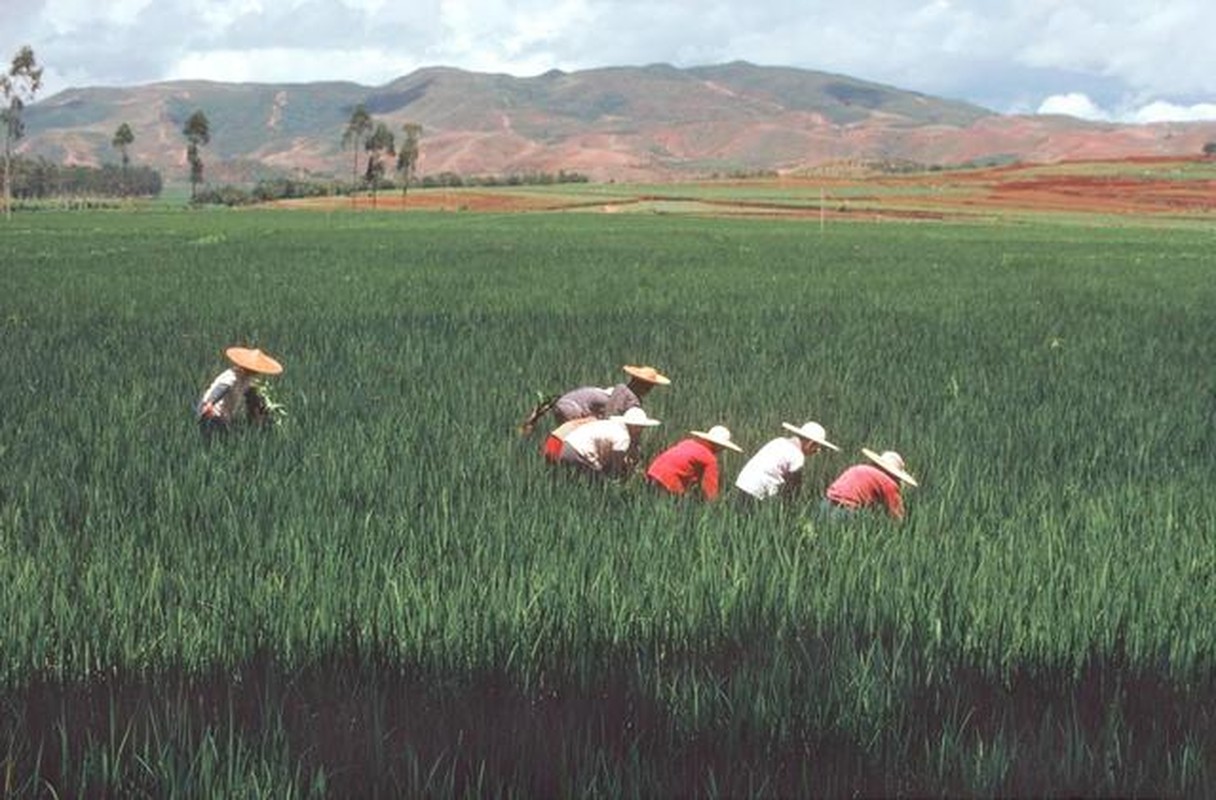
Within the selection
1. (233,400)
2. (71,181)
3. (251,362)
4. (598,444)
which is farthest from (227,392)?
(71,181)

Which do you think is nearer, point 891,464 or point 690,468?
point 891,464

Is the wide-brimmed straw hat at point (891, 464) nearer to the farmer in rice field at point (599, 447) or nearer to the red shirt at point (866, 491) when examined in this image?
the red shirt at point (866, 491)

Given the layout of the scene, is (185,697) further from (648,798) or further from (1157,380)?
(1157,380)

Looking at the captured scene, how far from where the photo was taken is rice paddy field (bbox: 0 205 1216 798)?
9.43 feet

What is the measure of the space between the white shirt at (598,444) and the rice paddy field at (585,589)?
155 mm

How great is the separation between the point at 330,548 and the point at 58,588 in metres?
0.90

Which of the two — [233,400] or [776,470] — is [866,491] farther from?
[233,400]

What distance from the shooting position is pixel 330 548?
4.35 meters

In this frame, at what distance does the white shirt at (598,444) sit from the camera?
6121 millimetres

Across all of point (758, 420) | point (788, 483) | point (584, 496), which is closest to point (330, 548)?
point (584, 496)

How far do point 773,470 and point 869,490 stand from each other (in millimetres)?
519

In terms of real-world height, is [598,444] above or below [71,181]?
below

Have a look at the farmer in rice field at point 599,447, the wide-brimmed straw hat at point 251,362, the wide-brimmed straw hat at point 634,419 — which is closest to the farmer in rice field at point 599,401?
the wide-brimmed straw hat at point 634,419

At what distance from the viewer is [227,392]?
7.11 m
